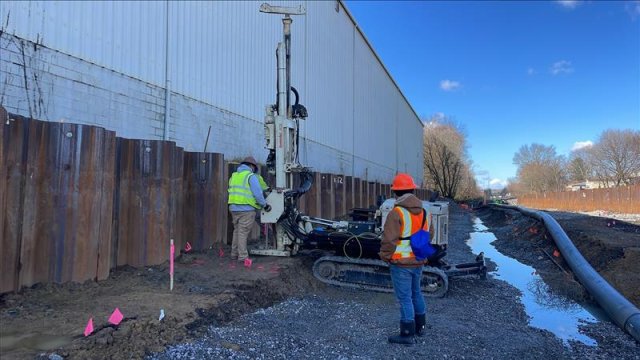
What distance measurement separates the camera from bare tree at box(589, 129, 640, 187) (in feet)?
233

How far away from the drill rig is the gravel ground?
0.68 meters

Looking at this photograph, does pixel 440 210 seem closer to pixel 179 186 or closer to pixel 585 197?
pixel 179 186

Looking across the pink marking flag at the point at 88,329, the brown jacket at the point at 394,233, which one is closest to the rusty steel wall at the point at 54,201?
the pink marking flag at the point at 88,329

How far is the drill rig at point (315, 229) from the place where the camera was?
7930 mm

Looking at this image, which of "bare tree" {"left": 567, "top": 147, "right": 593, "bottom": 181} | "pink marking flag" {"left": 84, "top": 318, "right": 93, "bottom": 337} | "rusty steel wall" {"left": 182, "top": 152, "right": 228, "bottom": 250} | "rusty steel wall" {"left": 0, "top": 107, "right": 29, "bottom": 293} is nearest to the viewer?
"pink marking flag" {"left": 84, "top": 318, "right": 93, "bottom": 337}

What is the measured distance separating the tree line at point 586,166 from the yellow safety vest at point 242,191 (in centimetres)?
5379

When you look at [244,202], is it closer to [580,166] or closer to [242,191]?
[242,191]

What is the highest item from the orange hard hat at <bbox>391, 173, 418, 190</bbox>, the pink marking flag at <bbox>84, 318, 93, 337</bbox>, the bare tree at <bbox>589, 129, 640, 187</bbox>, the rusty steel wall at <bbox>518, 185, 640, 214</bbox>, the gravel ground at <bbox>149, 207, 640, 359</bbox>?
the bare tree at <bbox>589, 129, 640, 187</bbox>

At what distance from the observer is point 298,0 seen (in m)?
17.6

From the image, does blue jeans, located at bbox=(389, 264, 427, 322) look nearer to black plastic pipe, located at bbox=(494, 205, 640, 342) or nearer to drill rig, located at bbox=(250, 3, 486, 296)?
drill rig, located at bbox=(250, 3, 486, 296)

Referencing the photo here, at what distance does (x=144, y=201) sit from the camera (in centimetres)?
718

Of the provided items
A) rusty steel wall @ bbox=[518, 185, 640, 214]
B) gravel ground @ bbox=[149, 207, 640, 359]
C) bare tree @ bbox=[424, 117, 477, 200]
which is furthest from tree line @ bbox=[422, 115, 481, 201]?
gravel ground @ bbox=[149, 207, 640, 359]

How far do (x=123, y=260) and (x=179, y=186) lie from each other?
1.57 metres

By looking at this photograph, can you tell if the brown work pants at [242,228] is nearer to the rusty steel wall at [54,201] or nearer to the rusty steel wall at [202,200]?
the rusty steel wall at [202,200]
